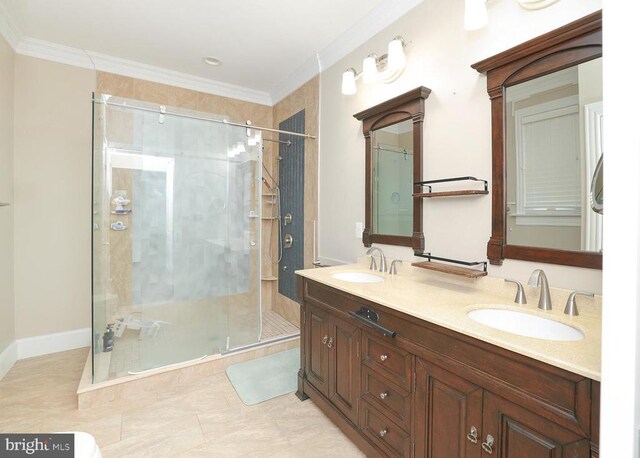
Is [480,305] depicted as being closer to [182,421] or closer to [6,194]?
[182,421]

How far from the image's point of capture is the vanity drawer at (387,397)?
1.28 metres

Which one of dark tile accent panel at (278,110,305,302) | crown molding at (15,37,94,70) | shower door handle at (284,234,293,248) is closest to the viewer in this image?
crown molding at (15,37,94,70)

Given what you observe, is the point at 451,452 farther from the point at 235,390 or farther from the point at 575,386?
the point at 235,390

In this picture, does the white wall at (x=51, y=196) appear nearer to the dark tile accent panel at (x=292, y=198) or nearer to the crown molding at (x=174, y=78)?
the crown molding at (x=174, y=78)

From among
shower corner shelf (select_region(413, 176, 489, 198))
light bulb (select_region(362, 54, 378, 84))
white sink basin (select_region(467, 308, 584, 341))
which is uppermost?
light bulb (select_region(362, 54, 378, 84))

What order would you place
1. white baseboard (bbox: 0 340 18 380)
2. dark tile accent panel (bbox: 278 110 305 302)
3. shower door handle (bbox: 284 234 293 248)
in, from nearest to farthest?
1. white baseboard (bbox: 0 340 18 380)
2. dark tile accent panel (bbox: 278 110 305 302)
3. shower door handle (bbox: 284 234 293 248)

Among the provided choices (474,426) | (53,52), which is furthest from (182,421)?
(53,52)

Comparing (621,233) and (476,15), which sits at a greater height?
(476,15)

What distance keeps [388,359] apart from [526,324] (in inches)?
23.3

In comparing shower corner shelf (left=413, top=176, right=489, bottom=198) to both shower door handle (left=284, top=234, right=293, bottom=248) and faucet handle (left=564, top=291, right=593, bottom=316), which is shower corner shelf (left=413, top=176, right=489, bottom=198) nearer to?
faucet handle (left=564, top=291, right=593, bottom=316)

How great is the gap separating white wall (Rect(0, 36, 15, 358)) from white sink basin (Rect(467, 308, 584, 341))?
3310 millimetres

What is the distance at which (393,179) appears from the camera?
82.9 inches

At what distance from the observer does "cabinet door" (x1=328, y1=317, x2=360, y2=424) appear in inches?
61.9

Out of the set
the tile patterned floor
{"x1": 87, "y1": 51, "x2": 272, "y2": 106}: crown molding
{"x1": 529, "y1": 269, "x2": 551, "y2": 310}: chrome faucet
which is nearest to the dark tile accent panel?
the tile patterned floor
